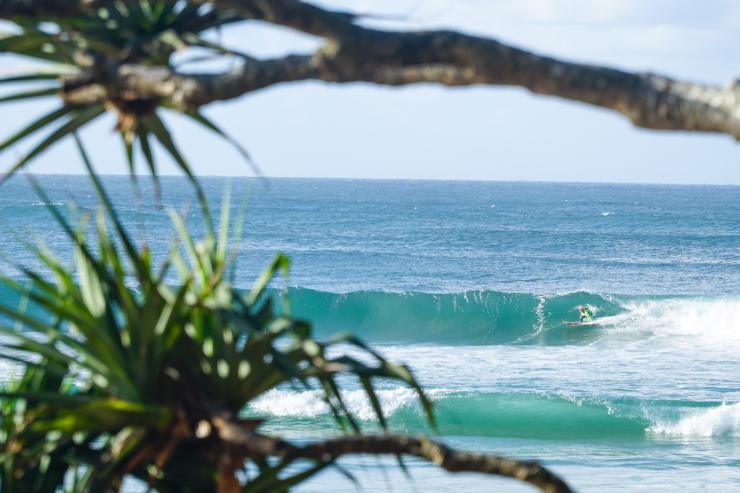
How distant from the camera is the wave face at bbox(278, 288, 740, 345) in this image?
24398 millimetres

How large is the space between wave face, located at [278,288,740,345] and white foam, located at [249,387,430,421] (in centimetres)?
873

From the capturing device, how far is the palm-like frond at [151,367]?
257 centimetres

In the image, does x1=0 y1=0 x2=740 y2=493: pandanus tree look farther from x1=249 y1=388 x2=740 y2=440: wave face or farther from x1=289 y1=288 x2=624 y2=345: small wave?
x1=289 y1=288 x2=624 y2=345: small wave

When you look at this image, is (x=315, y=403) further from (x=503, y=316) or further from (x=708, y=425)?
(x=503, y=316)

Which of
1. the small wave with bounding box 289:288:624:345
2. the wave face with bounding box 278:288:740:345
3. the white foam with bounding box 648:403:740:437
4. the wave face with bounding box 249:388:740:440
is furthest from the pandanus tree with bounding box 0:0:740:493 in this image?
the small wave with bounding box 289:288:624:345

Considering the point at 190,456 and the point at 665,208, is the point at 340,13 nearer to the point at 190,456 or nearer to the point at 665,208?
the point at 190,456

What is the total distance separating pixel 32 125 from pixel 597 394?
14.2 metres

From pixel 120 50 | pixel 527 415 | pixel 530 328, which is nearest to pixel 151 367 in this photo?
pixel 120 50

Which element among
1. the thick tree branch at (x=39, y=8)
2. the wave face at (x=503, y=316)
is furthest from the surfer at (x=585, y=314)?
the thick tree branch at (x=39, y=8)

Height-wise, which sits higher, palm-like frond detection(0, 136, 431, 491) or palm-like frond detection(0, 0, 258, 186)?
palm-like frond detection(0, 0, 258, 186)

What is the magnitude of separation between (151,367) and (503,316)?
2463 centimetres

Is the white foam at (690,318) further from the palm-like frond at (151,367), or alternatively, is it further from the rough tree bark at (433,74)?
the rough tree bark at (433,74)

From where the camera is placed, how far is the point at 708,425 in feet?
44.5

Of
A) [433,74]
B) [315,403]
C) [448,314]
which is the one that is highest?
[433,74]
